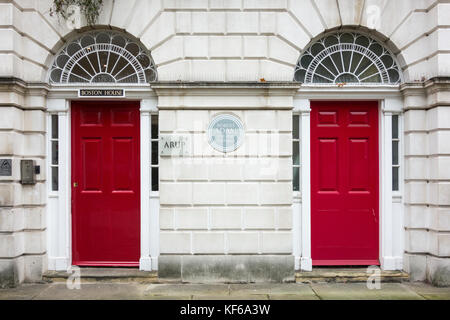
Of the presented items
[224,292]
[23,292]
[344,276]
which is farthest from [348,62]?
[23,292]

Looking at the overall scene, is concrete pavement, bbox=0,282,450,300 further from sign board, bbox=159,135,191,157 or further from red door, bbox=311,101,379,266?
sign board, bbox=159,135,191,157

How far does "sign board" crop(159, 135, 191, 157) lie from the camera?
255 inches

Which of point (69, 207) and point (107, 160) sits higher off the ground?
point (107, 160)

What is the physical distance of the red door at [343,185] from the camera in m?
6.82

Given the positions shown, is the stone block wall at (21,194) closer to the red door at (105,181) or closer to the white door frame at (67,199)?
the white door frame at (67,199)

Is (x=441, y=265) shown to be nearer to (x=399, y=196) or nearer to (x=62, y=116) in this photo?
(x=399, y=196)

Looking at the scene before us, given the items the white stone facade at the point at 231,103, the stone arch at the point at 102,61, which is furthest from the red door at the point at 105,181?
the white stone facade at the point at 231,103

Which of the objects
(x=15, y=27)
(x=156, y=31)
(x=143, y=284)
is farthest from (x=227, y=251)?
(x=15, y=27)

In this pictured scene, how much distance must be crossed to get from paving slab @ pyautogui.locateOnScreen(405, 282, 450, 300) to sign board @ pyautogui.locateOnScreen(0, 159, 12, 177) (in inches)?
268

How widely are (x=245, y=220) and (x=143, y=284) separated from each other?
2.02m

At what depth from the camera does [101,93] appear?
6.62 metres

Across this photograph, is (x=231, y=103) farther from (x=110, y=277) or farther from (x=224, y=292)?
(x=110, y=277)

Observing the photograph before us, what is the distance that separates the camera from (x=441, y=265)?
625cm

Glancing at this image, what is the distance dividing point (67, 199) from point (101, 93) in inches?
77.0
